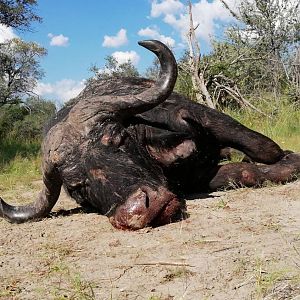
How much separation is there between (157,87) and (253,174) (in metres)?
1.44

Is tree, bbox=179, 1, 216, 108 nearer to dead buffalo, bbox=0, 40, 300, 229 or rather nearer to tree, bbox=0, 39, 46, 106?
dead buffalo, bbox=0, 40, 300, 229

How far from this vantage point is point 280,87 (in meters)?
13.4

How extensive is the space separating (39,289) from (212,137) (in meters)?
3.21

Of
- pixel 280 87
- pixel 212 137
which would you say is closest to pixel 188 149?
pixel 212 137

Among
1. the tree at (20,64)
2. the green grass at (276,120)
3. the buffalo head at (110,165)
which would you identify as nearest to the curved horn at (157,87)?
the buffalo head at (110,165)

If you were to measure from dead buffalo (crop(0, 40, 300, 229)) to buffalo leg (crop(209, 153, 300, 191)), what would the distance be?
1 centimetres

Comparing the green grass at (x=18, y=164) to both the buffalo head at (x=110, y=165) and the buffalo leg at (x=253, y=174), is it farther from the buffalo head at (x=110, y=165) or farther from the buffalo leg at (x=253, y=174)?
the buffalo leg at (x=253, y=174)

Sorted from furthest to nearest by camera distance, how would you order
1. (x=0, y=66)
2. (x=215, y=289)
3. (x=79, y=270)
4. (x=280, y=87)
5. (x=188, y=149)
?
(x=0, y=66) < (x=280, y=87) < (x=188, y=149) < (x=79, y=270) < (x=215, y=289)

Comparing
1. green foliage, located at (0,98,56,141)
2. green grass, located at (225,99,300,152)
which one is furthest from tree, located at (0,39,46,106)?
green grass, located at (225,99,300,152)

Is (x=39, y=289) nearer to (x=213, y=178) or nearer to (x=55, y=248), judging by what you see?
(x=55, y=248)

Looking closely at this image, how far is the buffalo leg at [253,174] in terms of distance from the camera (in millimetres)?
5434

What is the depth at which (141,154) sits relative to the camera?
443 cm

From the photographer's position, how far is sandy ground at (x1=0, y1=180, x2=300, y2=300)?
99.4 inches

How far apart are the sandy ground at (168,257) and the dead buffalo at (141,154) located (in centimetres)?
23
